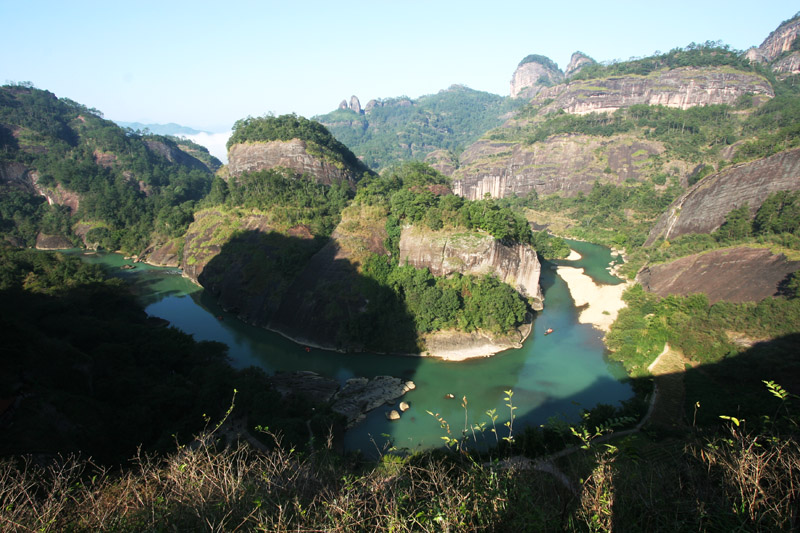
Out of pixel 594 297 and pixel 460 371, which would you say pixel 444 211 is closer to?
pixel 460 371

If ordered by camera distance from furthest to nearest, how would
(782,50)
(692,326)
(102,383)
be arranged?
(782,50), (692,326), (102,383)

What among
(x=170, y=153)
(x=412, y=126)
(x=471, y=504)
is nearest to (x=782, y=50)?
(x=412, y=126)

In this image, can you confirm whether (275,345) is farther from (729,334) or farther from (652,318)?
(729,334)

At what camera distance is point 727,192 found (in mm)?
37469

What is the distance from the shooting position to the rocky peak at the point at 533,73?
174375 millimetres

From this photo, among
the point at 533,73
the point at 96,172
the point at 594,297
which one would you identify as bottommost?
the point at 594,297

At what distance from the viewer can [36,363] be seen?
649 inches

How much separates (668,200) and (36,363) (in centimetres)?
6887

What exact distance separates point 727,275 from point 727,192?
14.7 m

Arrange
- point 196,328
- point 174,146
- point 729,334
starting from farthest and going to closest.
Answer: point 174,146 → point 196,328 → point 729,334

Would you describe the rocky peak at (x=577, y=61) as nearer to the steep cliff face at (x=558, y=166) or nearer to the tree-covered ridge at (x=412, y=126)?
the tree-covered ridge at (x=412, y=126)

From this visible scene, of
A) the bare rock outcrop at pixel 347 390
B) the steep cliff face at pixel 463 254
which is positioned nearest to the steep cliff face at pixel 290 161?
the steep cliff face at pixel 463 254

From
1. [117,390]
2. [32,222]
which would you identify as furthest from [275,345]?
[32,222]

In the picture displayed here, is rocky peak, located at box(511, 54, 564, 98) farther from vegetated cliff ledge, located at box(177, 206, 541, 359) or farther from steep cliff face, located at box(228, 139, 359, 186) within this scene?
vegetated cliff ledge, located at box(177, 206, 541, 359)
